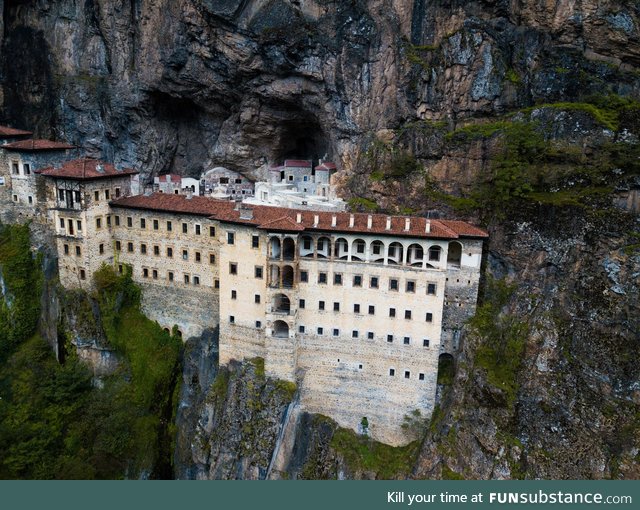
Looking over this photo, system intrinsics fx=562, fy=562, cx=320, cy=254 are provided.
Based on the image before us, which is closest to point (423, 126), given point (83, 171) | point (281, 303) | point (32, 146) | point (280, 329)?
point (281, 303)

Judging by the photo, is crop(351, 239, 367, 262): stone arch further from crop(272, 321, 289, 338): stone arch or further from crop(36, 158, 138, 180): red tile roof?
crop(36, 158, 138, 180): red tile roof

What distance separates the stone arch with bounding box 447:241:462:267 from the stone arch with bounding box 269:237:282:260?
1128 centimetres

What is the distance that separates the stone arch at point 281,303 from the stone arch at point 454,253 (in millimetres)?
11152

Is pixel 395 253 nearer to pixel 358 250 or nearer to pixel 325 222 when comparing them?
pixel 358 250

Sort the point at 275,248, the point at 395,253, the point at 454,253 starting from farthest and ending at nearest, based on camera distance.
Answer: the point at 454,253, the point at 275,248, the point at 395,253

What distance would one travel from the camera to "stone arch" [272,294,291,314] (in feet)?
123

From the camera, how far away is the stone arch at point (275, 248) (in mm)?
36625

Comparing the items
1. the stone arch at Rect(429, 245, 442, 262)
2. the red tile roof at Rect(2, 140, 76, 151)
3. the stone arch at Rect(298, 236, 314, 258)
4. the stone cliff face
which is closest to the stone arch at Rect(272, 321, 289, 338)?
the stone cliff face

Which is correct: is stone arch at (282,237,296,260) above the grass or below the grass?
above

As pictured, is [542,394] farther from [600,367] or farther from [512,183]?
[512,183]

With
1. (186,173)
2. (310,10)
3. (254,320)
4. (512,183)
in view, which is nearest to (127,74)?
(186,173)

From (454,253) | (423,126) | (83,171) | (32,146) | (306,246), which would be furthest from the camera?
(32,146)

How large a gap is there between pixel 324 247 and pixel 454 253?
8.85 meters

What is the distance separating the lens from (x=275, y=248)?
1465 inches
